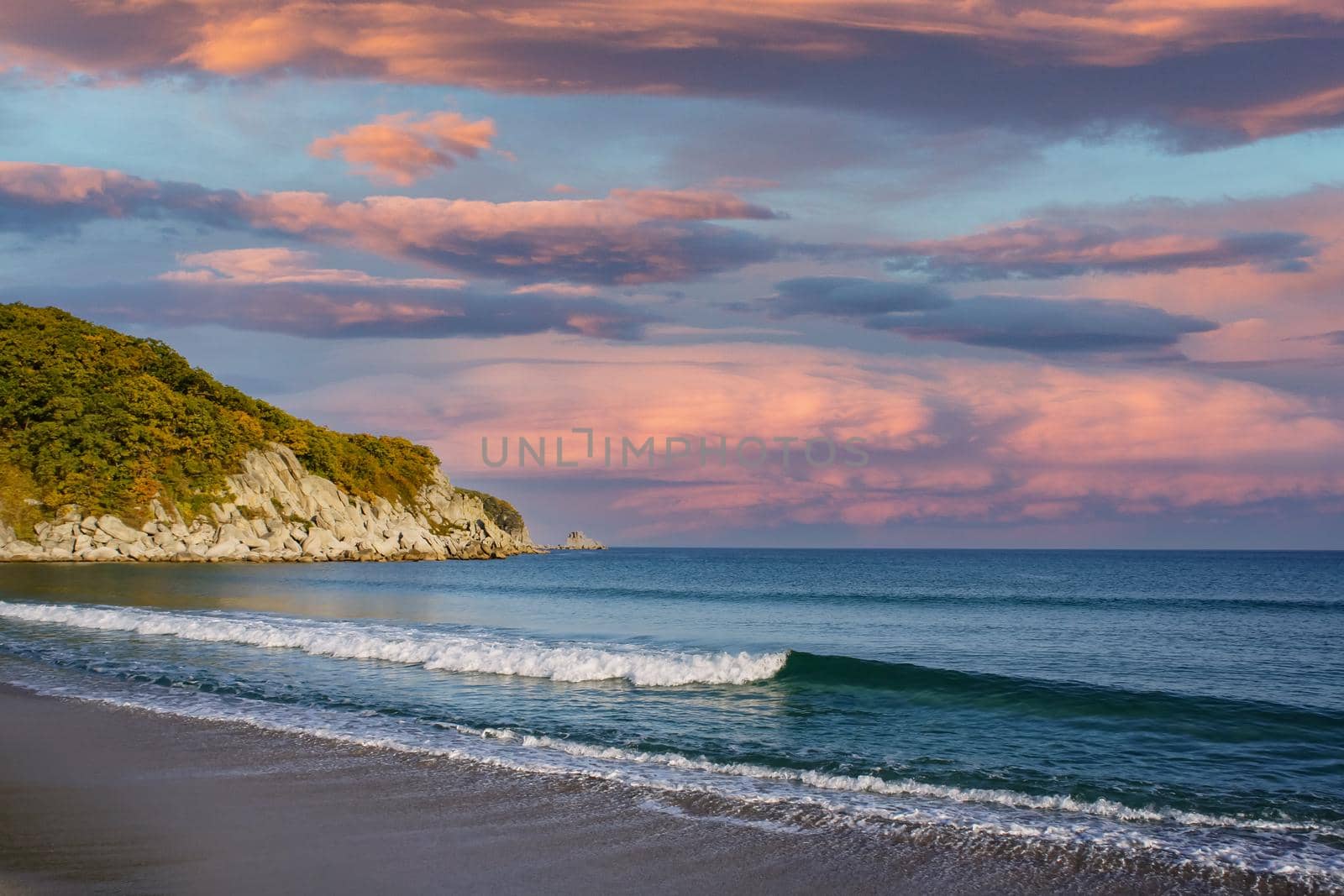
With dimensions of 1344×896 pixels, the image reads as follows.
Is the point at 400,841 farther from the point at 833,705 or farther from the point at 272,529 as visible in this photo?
the point at 272,529

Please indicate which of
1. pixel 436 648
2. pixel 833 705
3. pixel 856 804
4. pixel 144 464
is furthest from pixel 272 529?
pixel 856 804

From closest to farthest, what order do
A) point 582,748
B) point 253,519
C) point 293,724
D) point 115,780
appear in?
point 115,780 < point 582,748 < point 293,724 < point 253,519

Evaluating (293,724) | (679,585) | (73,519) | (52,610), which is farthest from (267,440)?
(293,724)

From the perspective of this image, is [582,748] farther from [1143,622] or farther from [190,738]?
[1143,622]

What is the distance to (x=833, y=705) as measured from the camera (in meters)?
16.4

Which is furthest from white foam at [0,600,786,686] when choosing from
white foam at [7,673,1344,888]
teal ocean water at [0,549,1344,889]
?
white foam at [7,673,1344,888]

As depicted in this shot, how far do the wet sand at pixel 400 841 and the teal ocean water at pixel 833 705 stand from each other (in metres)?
0.65

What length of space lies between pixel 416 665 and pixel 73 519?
64894 millimetres

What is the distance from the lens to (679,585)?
236ft

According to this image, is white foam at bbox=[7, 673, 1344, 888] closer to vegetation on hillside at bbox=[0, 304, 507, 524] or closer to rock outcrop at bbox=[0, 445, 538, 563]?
rock outcrop at bbox=[0, 445, 538, 563]

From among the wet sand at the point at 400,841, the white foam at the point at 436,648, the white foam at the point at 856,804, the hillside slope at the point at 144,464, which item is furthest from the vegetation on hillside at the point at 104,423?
the wet sand at the point at 400,841

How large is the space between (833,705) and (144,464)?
254ft

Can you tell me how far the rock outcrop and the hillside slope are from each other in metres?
0.14

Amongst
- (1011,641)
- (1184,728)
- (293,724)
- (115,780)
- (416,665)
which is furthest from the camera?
(1011,641)
